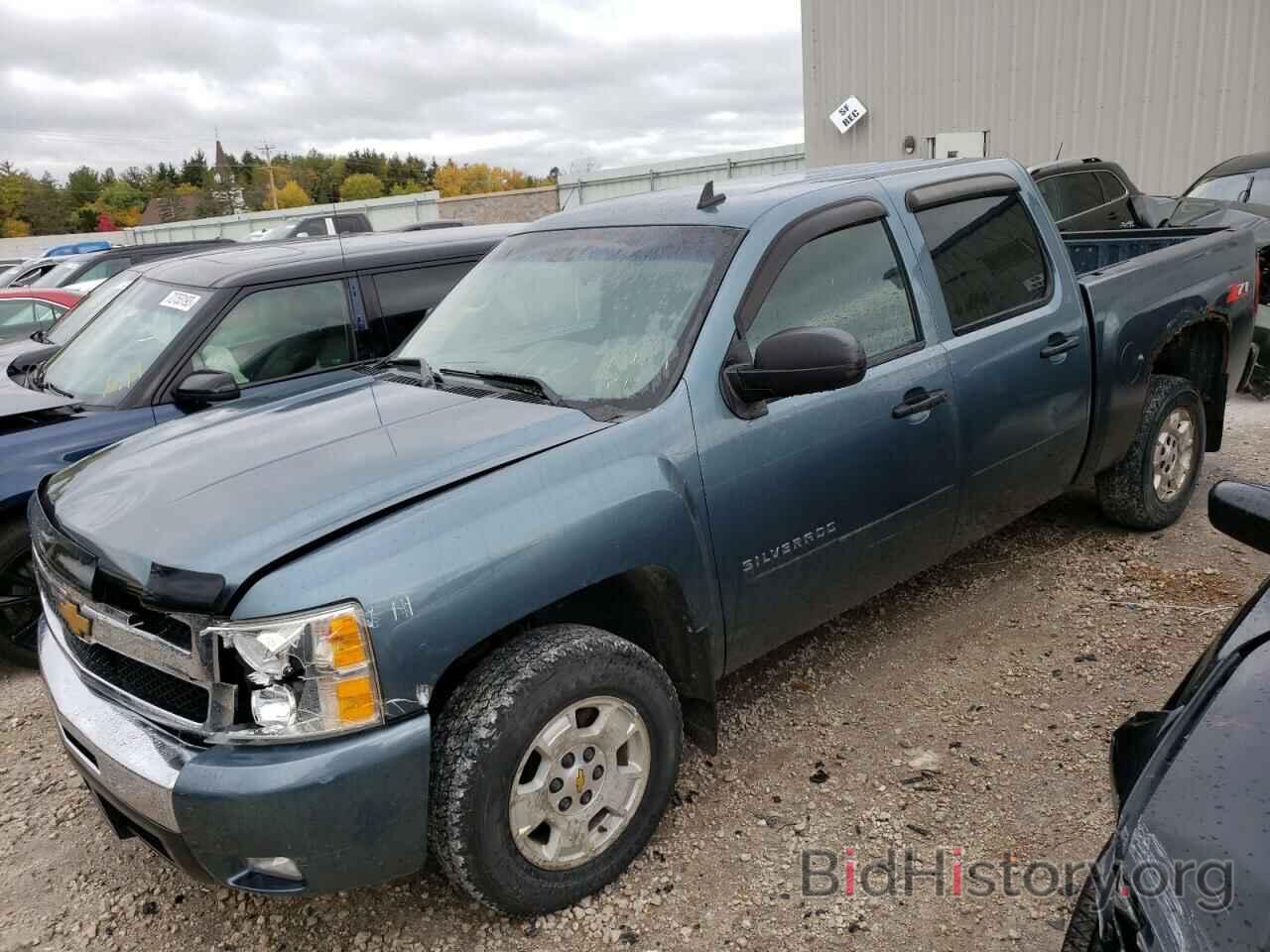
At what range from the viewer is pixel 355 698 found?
84.8 inches

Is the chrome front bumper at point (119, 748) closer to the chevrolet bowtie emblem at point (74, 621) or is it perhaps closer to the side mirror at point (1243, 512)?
the chevrolet bowtie emblem at point (74, 621)

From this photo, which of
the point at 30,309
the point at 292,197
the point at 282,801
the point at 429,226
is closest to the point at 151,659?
the point at 282,801

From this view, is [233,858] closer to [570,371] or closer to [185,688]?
[185,688]

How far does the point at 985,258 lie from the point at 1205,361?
1.92 meters

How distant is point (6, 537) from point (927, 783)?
149 inches

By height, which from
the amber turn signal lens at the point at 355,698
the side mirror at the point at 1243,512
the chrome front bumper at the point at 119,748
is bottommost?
the chrome front bumper at the point at 119,748

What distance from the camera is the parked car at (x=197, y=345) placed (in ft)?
13.7

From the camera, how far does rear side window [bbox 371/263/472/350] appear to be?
202 inches

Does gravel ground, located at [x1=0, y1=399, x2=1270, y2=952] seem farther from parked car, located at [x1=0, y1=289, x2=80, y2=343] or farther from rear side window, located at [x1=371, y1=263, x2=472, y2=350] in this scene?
parked car, located at [x1=0, y1=289, x2=80, y2=343]

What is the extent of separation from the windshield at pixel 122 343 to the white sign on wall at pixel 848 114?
15.4 m

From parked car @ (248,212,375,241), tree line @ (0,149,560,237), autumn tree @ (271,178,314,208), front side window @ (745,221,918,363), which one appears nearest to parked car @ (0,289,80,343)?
parked car @ (248,212,375,241)

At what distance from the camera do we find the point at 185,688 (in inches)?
92.4

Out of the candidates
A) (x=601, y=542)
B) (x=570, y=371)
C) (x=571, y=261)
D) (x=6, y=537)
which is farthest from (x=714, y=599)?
(x=6, y=537)

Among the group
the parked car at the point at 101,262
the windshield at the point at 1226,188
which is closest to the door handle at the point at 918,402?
the windshield at the point at 1226,188
